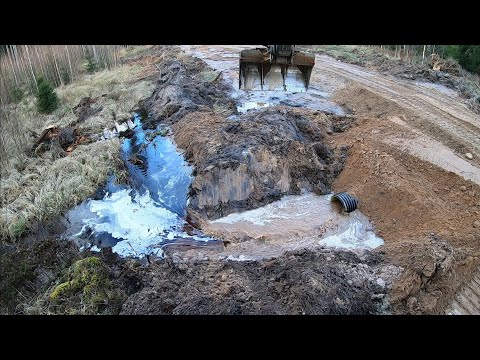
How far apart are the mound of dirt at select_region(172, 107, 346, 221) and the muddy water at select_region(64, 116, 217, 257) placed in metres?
0.56

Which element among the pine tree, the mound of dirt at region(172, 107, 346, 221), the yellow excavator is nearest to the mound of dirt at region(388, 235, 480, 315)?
the mound of dirt at region(172, 107, 346, 221)

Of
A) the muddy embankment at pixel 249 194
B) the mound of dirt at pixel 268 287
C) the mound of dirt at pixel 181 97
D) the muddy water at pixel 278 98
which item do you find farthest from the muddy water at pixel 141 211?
the muddy water at pixel 278 98

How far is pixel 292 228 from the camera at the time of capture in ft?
32.6

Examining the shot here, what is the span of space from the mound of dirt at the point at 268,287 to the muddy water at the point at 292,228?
0.72 m

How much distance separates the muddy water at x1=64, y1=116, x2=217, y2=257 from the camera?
31.7ft

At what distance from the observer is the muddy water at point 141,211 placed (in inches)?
380

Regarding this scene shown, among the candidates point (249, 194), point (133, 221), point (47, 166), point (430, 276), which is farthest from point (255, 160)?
point (47, 166)

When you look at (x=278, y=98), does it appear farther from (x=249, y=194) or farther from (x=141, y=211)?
(x=141, y=211)

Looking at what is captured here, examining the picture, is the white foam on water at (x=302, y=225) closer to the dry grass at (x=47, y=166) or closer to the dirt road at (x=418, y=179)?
the dirt road at (x=418, y=179)

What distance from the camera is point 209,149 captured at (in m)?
12.0

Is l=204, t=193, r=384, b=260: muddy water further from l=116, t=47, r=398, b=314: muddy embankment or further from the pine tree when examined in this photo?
the pine tree

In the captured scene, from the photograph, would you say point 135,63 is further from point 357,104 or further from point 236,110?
point 357,104

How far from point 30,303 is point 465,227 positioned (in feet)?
30.6
